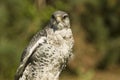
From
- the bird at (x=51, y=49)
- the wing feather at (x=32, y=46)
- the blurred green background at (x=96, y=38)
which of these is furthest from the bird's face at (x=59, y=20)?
the blurred green background at (x=96, y=38)

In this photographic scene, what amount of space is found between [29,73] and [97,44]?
15.1m

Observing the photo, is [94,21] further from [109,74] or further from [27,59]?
[27,59]

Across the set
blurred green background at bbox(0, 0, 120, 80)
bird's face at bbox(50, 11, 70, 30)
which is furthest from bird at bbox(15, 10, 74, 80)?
blurred green background at bbox(0, 0, 120, 80)

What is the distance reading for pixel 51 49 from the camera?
479cm

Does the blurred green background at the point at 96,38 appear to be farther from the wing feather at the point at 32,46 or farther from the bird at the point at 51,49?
the bird at the point at 51,49

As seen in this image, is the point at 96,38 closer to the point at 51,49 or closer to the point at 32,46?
the point at 32,46

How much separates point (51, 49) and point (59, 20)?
27 centimetres

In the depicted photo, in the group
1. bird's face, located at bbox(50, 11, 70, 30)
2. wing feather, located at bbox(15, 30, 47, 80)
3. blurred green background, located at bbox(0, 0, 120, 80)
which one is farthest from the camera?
blurred green background, located at bbox(0, 0, 120, 80)

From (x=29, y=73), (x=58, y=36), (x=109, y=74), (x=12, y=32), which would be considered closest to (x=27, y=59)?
(x=29, y=73)

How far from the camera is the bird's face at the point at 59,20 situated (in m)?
4.72

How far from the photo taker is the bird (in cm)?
477

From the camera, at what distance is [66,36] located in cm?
476

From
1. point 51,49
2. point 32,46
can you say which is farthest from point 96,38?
point 51,49

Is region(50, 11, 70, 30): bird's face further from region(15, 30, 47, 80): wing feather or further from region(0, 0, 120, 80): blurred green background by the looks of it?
region(0, 0, 120, 80): blurred green background
